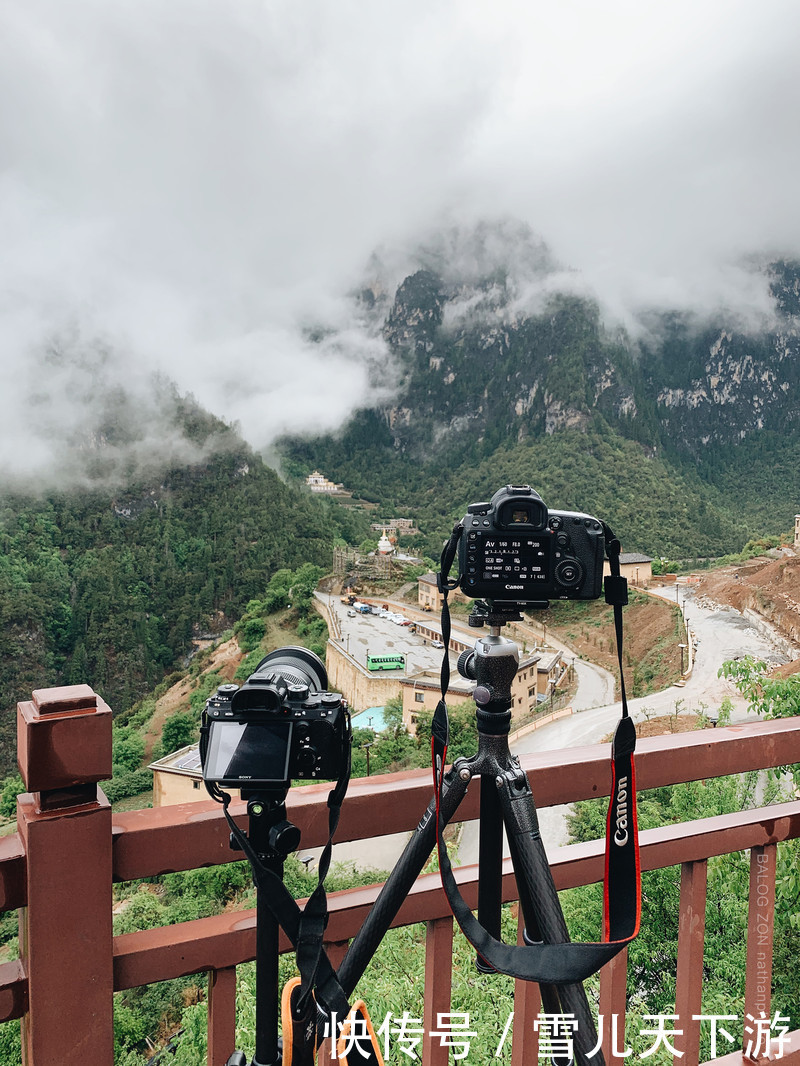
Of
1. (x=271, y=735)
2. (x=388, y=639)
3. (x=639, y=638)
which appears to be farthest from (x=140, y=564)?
(x=271, y=735)

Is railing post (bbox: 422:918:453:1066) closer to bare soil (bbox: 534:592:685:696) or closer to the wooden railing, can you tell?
Answer: the wooden railing

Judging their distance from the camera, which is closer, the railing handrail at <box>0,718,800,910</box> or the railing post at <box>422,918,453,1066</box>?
the railing handrail at <box>0,718,800,910</box>

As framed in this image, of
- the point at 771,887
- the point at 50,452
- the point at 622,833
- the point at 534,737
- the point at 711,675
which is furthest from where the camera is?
the point at 50,452

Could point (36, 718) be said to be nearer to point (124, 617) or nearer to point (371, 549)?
point (371, 549)

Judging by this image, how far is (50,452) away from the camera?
55.9 meters

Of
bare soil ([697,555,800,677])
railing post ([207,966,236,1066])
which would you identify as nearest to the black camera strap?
railing post ([207,966,236,1066])

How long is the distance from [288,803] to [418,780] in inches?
7.0

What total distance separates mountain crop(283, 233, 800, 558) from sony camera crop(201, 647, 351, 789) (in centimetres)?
4222

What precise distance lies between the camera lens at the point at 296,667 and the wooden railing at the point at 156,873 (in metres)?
0.15

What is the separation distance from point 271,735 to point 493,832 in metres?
0.32

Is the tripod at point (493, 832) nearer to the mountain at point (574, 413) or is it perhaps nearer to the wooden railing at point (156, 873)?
the wooden railing at point (156, 873)

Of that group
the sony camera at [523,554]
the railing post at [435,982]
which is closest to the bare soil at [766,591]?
the railing post at [435,982]

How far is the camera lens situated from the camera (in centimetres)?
67

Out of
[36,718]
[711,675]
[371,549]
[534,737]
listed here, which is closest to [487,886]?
[36,718]
